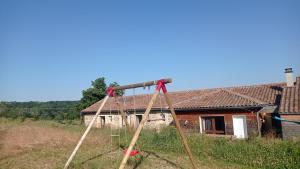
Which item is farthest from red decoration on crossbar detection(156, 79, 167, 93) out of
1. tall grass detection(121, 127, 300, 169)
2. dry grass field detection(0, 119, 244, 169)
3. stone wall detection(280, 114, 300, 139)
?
→ stone wall detection(280, 114, 300, 139)

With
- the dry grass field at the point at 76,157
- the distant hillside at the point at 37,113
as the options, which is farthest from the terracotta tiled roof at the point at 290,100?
the distant hillside at the point at 37,113

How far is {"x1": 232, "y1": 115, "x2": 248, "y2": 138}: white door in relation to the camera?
1550 centimetres

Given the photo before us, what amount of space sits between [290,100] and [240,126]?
130 inches

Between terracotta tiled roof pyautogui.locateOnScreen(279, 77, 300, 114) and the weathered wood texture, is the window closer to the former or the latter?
the weathered wood texture

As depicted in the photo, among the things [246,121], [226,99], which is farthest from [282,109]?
[226,99]

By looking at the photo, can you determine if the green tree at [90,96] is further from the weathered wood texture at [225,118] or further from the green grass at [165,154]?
the green grass at [165,154]

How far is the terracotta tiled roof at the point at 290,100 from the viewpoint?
13354 mm

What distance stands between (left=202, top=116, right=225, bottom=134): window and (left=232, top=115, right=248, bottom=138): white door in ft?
4.16

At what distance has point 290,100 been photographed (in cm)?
1434

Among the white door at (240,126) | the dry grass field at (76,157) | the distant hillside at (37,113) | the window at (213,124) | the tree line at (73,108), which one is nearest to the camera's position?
the dry grass field at (76,157)

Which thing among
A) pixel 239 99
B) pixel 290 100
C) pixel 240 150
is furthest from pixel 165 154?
pixel 290 100

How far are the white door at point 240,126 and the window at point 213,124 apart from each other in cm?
127

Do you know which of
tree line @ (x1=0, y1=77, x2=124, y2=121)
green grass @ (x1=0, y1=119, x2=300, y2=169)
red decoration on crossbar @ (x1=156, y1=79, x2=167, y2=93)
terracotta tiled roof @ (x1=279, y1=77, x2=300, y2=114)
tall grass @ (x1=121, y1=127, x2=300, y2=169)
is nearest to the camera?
red decoration on crossbar @ (x1=156, y1=79, x2=167, y2=93)

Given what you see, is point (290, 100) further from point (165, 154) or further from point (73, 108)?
point (73, 108)
